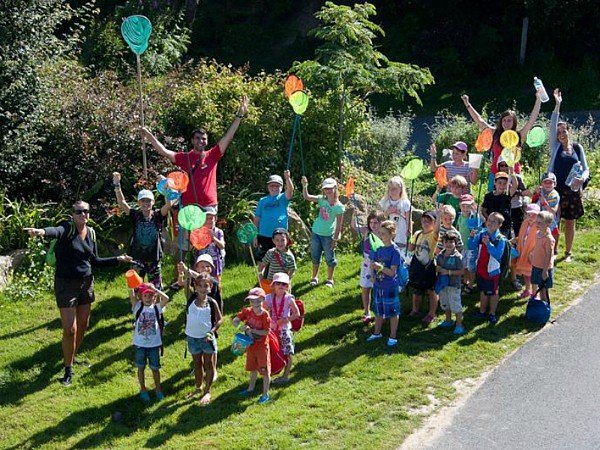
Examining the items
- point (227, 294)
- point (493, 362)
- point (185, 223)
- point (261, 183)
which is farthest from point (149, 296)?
point (261, 183)

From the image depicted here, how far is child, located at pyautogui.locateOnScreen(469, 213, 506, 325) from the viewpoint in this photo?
8.55 m

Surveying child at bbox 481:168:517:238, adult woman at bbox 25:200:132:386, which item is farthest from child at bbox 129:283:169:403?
child at bbox 481:168:517:238

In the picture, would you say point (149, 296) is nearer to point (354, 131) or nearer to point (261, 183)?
point (261, 183)

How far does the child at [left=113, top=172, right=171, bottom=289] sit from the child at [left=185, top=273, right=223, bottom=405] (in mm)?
1194

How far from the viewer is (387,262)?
8102 millimetres

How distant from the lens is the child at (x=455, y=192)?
9.00 meters

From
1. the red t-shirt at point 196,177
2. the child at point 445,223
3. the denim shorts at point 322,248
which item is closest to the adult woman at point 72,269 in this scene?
the red t-shirt at point 196,177

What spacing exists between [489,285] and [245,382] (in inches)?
113

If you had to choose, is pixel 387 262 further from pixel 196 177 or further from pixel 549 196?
→ pixel 549 196

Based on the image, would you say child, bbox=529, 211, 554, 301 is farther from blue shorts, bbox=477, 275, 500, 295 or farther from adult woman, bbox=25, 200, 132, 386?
adult woman, bbox=25, 200, 132, 386

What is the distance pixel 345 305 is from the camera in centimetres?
923

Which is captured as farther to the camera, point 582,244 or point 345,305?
point 582,244

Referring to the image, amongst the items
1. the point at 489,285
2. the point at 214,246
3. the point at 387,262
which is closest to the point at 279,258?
the point at 214,246

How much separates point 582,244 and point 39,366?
7.15 meters
